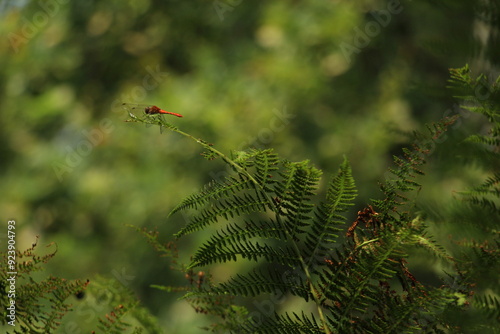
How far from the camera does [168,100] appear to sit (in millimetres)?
4180

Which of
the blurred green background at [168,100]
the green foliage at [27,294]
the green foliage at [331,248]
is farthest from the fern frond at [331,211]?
the blurred green background at [168,100]

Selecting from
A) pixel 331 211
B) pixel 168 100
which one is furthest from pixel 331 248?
pixel 168 100

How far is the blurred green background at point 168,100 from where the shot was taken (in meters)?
3.91

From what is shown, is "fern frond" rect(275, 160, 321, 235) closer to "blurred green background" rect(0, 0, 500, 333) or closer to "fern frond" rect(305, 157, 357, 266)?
"fern frond" rect(305, 157, 357, 266)

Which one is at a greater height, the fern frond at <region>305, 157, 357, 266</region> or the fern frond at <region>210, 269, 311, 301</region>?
the fern frond at <region>305, 157, 357, 266</region>

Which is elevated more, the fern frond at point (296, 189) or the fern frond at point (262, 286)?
the fern frond at point (296, 189)

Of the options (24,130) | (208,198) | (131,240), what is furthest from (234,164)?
(24,130)

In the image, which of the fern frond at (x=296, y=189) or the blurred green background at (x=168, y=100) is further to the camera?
the blurred green background at (x=168, y=100)

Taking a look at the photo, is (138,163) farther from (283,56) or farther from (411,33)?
(411,33)

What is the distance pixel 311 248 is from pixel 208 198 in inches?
3.8

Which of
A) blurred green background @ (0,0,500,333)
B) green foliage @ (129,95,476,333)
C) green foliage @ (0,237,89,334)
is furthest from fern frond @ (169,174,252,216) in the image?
blurred green background @ (0,0,500,333)

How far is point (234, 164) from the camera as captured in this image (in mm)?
506

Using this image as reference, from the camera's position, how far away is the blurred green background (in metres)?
3.91

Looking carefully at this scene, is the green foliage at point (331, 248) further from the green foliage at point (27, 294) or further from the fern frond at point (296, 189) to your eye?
the green foliage at point (27, 294)
